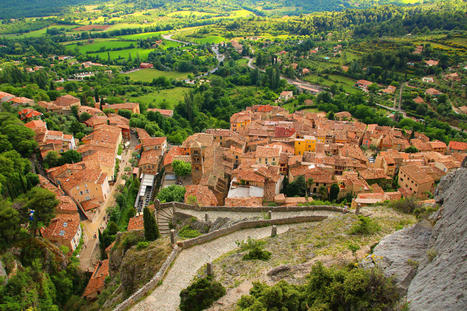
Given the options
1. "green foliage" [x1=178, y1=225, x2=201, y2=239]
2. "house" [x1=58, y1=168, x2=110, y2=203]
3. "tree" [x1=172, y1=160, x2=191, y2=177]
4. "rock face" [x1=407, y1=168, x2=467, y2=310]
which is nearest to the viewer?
"rock face" [x1=407, y1=168, x2=467, y2=310]

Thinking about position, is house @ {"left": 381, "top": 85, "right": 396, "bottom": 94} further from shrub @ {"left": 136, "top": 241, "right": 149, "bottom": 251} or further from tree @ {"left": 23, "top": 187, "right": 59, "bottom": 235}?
tree @ {"left": 23, "top": 187, "right": 59, "bottom": 235}

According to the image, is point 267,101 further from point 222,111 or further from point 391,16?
point 391,16

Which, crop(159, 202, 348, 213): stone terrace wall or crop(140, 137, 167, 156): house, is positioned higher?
crop(159, 202, 348, 213): stone terrace wall

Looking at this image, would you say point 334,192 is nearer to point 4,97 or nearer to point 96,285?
point 96,285

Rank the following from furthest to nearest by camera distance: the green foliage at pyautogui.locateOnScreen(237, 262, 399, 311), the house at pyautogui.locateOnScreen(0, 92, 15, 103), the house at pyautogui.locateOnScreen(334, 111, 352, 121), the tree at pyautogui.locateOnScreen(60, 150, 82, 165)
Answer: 1. the house at pyautogui.locateOnScreen(334, 111, 352, 121)
2. the house at pyautogui.locateOnScreen(0, 92, 15, 103)
3. the tree at pyautogui.locateOnScreen(60, 150, 82, 165)
4. the green foliage at pyautogui.locateOnScreen(237, 262, 399, 311)

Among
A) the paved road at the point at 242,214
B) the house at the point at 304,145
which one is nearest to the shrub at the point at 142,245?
the paved road at the point at 242,214

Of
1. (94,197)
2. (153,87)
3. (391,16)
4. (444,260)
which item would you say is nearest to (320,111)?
(153,87)

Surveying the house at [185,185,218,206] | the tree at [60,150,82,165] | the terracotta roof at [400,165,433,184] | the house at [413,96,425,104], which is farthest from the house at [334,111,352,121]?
the tree at [60,150,82,165]
